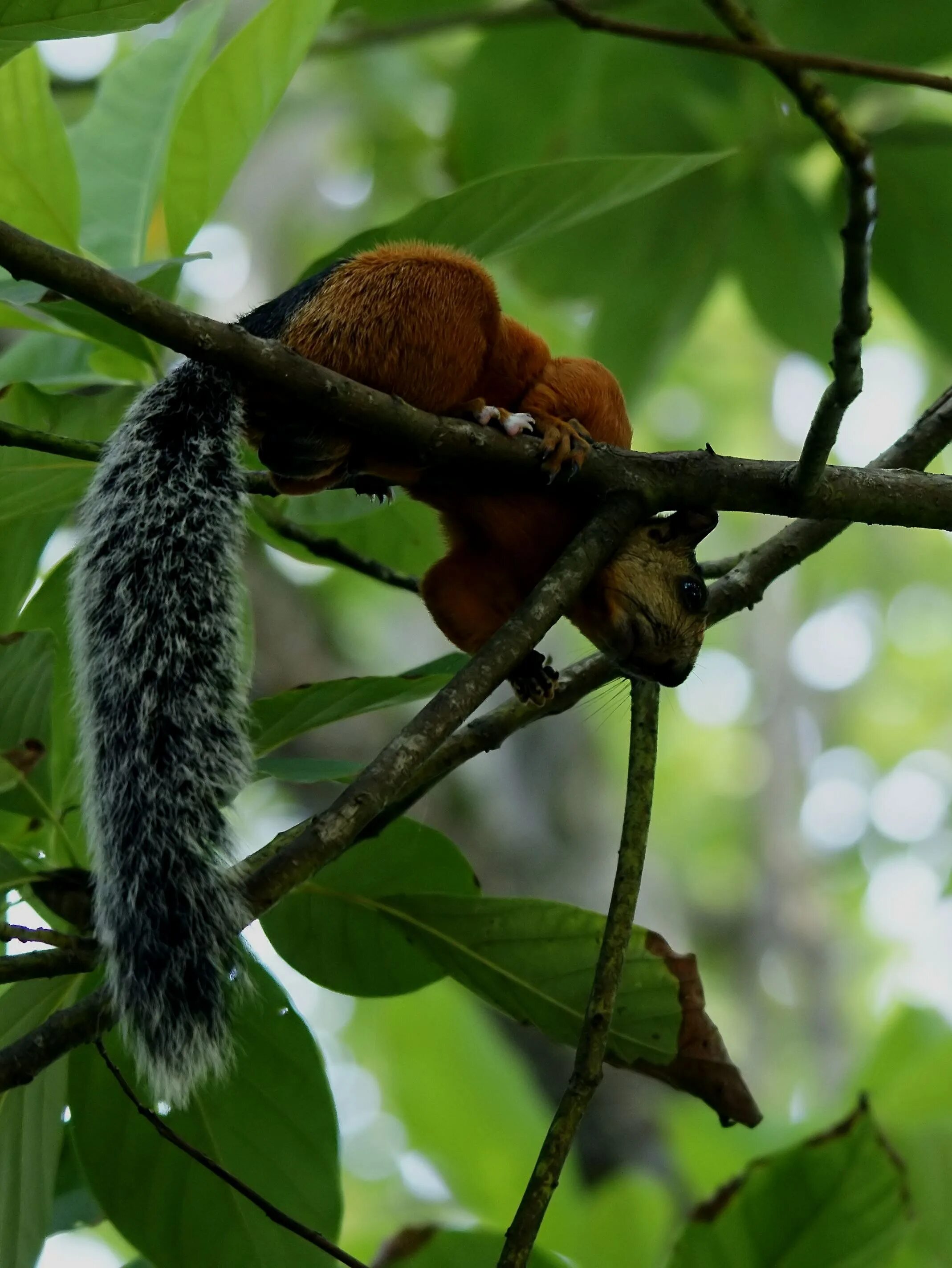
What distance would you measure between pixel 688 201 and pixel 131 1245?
2.26 meters

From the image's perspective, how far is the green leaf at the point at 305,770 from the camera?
1758 mm

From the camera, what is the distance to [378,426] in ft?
5.16

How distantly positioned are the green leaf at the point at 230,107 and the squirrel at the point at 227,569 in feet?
0.72

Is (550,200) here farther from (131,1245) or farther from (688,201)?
(131,1245)

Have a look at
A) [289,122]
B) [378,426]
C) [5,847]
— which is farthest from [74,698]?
[289,122]

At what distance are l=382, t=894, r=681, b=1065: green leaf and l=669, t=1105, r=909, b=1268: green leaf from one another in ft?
0.70

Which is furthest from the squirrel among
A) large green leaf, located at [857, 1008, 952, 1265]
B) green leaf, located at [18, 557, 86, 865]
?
large green leaf, located at [857, 1008, 952, 1265]

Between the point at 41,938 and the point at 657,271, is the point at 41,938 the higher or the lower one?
the lower one

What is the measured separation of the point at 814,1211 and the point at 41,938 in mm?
1047

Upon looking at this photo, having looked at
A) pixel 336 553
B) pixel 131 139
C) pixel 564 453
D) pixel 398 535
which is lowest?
pixel 564 453

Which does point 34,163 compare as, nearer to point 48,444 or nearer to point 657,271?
point 48,444

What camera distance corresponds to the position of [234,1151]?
1850 millimetres

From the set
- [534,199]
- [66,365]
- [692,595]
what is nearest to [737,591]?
[692,595]

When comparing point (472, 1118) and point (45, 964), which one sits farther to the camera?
point (472, 1118)
